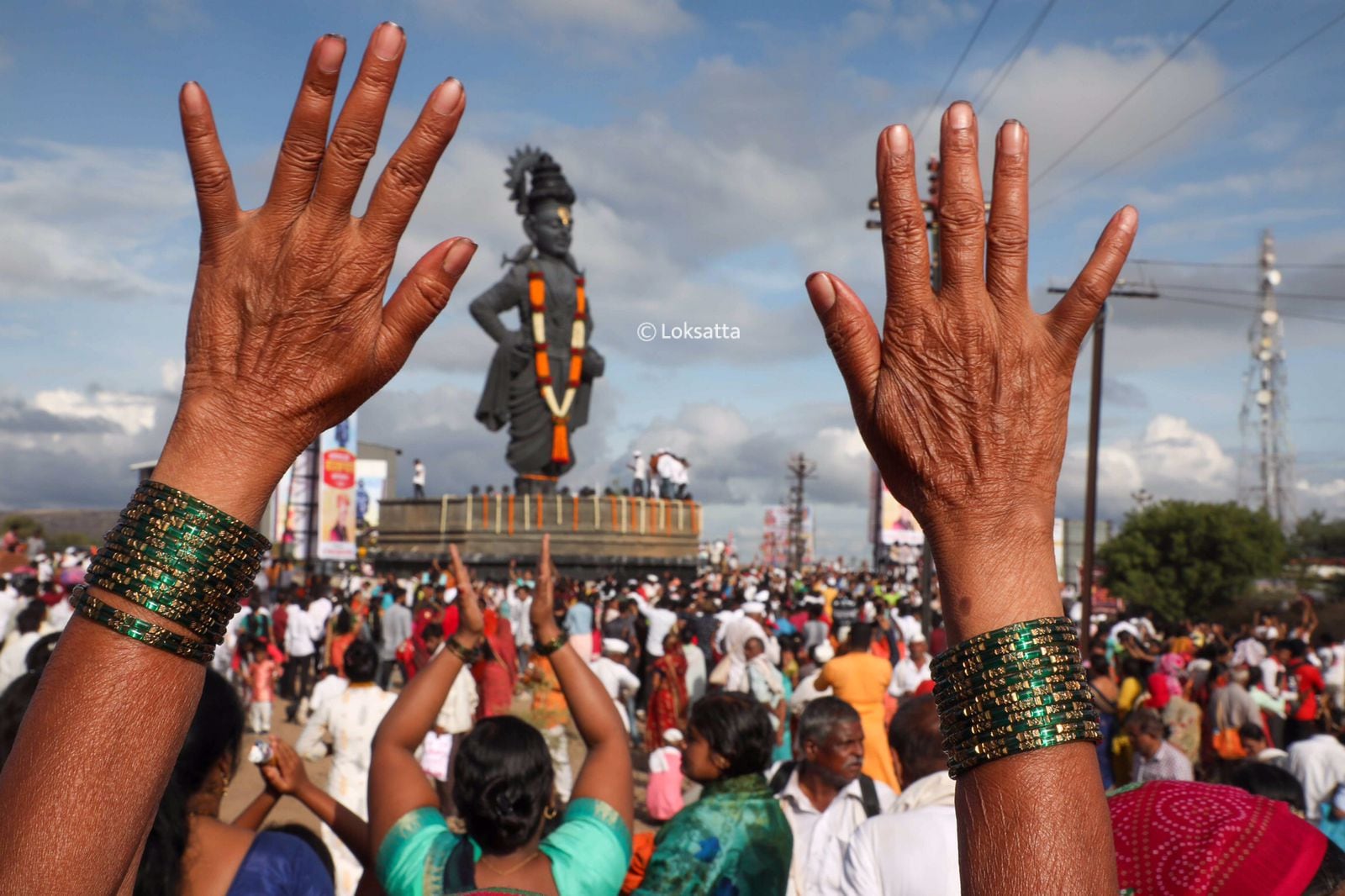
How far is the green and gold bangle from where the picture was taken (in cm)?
112

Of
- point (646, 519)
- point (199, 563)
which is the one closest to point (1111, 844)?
point (199, 563)

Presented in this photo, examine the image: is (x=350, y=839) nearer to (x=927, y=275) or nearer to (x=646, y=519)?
(x=927, y=275)

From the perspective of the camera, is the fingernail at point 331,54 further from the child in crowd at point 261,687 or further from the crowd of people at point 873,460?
→ the child in crowd at point 261,687

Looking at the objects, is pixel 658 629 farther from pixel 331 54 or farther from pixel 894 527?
pixel 894 527

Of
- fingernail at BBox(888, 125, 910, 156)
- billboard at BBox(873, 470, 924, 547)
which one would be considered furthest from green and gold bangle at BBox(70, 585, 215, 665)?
billboard at BBox(873, 470, 924, 547)

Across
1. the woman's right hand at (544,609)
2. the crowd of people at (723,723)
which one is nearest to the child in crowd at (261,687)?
the crowd of people at (723,723)

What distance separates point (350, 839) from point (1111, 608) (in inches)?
1332

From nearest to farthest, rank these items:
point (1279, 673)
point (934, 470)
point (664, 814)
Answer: point (934, 470)
point (664, 814)
point (1279, 673)

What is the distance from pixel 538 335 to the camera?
35.0m

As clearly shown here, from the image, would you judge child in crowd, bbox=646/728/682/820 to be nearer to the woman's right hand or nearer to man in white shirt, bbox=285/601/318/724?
the woman's right hand

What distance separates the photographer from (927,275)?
4.24 feet

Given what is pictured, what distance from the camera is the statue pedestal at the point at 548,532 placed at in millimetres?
32781

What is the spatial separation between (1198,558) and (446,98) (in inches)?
1584

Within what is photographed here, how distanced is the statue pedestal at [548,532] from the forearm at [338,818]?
28.7 m
